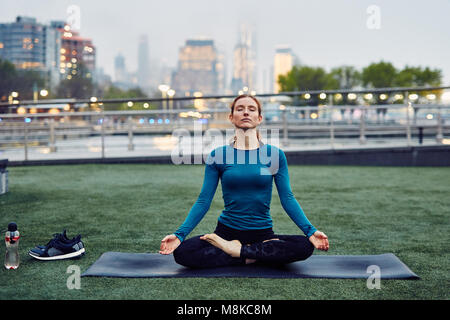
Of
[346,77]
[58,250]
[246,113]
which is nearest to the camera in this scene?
[246,113]

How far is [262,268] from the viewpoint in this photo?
3.34 metres

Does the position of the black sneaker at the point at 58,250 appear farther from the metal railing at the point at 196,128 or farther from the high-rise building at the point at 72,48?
the high-rise building at the point at 72,48

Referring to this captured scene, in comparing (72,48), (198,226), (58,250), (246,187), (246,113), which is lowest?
(198,226)

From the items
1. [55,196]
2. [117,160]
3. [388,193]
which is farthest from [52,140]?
[388,193]

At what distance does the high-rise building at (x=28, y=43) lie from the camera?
155 metres

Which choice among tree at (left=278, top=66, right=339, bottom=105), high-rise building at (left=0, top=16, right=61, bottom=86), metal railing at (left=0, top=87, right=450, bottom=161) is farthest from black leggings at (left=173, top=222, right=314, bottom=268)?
high-rise building at (left=0, top=16, right=61, bottom=86)

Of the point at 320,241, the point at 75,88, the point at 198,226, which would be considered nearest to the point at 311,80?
the point at 75,88

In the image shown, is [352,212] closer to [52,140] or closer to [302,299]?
[302,299]

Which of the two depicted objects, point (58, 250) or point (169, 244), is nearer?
point (169, 244)

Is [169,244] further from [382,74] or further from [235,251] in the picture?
[382,74]

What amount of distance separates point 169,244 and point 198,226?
1919mm

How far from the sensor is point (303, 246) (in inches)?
131

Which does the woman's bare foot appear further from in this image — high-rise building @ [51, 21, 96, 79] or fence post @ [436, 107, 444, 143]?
high-rise building @ [51, 21, 96, 79]

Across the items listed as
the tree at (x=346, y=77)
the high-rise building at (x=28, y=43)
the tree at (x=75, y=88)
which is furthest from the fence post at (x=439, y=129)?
the high-rise building at (x=28, y=43)
